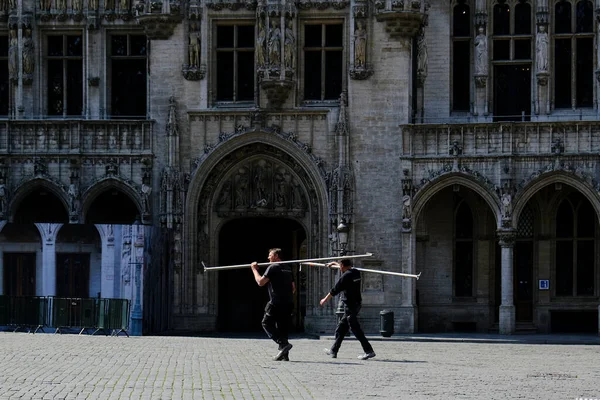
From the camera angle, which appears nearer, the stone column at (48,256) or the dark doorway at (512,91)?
the stone column at (48,256)

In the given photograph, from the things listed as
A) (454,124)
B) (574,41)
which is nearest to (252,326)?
(454,124)

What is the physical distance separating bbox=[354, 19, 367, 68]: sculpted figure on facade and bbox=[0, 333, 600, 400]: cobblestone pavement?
11.8 m

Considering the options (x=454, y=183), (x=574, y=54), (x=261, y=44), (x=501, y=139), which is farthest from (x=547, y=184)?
(x=261, y=44)

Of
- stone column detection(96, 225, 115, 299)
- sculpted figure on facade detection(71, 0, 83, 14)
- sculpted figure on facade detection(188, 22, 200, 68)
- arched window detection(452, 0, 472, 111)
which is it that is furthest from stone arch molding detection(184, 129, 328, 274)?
sculpted figure on facade detection(71, 0, 83, 14)

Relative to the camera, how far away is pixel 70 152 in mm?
42688

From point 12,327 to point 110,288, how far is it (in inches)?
112

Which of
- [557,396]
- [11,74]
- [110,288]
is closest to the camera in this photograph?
[557,396]

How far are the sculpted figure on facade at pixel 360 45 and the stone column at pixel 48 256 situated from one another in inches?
412

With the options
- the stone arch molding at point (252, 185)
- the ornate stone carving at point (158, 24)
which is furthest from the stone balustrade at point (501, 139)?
the ornate stone carving at point (158, 24)

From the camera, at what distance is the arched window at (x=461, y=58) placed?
4353cm

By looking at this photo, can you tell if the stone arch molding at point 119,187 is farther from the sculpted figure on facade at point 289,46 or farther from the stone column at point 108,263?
the sculpted figure on facade at point 289,46

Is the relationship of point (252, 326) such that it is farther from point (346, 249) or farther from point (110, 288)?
point (110, 288)

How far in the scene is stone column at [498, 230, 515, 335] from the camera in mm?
41312

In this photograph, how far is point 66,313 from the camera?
36.8 m
